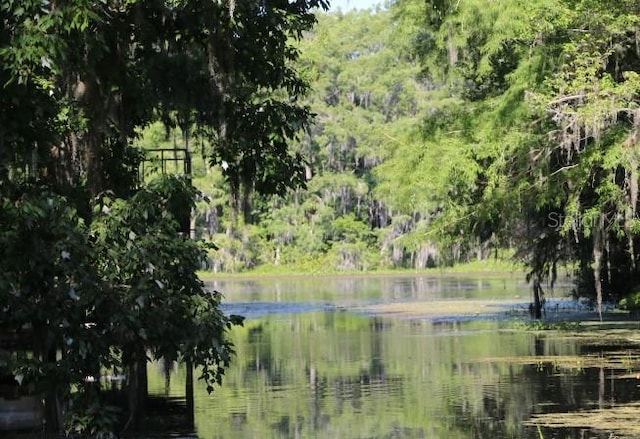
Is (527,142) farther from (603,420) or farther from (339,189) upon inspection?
(339,189)

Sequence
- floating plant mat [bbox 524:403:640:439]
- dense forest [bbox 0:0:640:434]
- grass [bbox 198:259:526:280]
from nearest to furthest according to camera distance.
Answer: dense forest [bbox 0:0:640:434], floating plant mat [bbox 524:403:640:439], grass [bbox 198:259:526:280]

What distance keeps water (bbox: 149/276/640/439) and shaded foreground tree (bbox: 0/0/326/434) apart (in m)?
1.77

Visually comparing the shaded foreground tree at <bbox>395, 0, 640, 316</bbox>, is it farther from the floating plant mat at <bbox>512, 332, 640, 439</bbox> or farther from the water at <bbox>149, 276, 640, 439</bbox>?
the water at <bbox>149, 276, 640, 439</bbox>

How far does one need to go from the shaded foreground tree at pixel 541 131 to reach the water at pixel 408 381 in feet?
7.09

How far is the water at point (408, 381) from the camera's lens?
14156mm

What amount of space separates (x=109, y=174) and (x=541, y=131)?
37.5 feet

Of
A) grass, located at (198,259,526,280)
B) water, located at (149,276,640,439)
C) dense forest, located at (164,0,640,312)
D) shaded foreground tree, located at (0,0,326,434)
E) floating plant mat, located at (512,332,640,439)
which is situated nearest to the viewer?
shaded foreground tree, located at (0,0,326,434)

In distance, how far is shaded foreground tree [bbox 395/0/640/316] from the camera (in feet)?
70.1

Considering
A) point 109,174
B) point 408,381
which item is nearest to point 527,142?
point 408,381

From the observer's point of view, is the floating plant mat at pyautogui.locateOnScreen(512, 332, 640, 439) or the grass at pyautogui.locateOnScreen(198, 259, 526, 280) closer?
the floating plant mat at pyautogui.locateOnScreen(512, 332, 640, 439)

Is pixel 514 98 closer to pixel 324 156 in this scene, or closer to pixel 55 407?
pixel 55 407

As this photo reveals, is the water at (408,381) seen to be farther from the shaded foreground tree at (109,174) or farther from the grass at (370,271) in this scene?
the grass at (370,271)

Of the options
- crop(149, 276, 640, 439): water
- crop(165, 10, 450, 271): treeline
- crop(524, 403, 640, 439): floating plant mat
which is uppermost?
crop(165, 10, 450, 271): treeline

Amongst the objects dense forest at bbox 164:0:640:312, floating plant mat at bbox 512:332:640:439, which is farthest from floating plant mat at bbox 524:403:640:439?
dense forest at bbox 164:0:640:312
